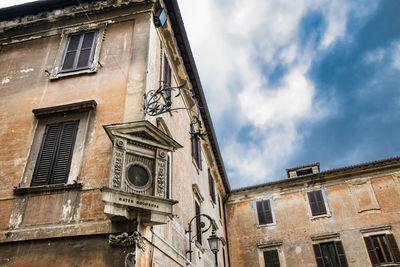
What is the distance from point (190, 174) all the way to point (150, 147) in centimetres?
495

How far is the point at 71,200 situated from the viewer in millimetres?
6840

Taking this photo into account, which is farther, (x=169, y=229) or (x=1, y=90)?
(x=1, y=90)

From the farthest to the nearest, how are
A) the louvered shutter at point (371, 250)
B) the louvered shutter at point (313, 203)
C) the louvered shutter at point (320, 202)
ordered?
the louvered shutter at point (313, 203), the louvered shutter at point (320, 202), the louvered shutter at point (371, 250)

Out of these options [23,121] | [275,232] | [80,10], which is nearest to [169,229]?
[23,121]

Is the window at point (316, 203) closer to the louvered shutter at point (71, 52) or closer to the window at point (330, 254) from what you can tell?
the window at point (330, 254)

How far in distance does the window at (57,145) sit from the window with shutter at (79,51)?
1606 millimetres

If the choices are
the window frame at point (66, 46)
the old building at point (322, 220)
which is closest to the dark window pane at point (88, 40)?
the window frame at point (66, 46)

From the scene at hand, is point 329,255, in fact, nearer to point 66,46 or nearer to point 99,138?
point 99,138

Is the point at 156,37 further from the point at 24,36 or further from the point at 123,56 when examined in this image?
the point at 24,36

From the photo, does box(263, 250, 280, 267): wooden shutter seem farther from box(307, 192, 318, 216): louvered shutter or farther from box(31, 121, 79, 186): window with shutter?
box(31, 121, 79, 186): window with shutter

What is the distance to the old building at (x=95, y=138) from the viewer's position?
6.34 meters

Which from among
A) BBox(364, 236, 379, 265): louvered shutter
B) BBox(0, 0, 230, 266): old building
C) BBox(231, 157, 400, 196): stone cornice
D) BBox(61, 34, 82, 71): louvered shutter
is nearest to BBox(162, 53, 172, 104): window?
BBox(0, 0, 230, 266): old building

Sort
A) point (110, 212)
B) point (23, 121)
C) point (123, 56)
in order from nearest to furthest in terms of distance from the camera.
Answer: point (110, 212) → point (23, 121) → point (123, 56)

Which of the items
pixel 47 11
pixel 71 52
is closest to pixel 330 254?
pixel 71 52
